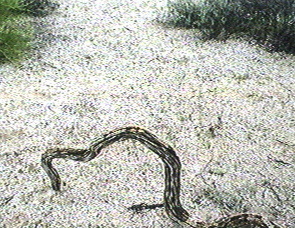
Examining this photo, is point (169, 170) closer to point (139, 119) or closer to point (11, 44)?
point (139, 119)

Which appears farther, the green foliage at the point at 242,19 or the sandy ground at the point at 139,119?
the green foliage at the point at 242,19

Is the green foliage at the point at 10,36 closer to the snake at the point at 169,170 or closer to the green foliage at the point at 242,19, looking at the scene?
the green foliage at the point at 242,19

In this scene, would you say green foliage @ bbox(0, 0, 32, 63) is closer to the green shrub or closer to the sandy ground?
the green shrub

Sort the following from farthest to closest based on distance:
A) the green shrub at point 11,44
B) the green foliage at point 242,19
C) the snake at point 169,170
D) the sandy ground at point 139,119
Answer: the green foliage at point 242,19, the green shrub at point 11,44, the sandy ground at point 139,119, the snake at point 169,170

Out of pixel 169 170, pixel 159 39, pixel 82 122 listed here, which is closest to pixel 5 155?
pixel 82 122

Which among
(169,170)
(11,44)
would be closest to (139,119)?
(169,170)

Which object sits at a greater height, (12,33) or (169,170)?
(169,170)

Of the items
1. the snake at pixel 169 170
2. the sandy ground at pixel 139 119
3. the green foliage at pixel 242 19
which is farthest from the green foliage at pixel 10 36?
the snake at pixel 169 170
